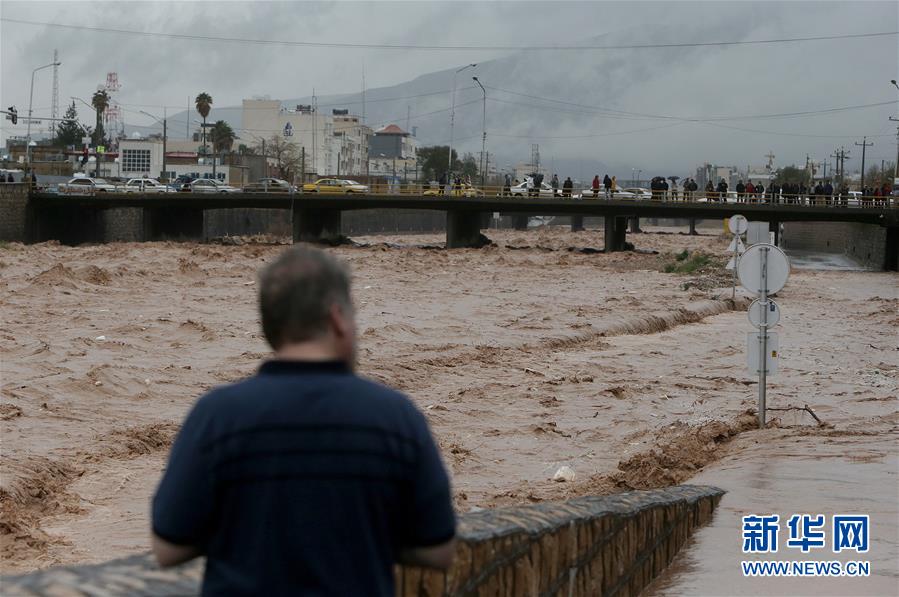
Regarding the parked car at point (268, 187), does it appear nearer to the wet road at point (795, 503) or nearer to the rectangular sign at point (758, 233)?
the rectangular sign at point (758, 233)

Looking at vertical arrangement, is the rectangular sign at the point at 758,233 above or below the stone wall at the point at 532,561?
above

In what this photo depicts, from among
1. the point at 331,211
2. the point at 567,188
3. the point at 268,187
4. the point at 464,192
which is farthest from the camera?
the point at 268,187

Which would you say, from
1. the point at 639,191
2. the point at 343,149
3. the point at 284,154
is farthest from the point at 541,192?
the point at 343,149

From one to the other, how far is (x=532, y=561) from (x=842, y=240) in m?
90.1

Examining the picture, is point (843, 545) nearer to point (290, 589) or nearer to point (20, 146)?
point (290, 589)

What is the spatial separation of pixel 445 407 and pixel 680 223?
16253 cm

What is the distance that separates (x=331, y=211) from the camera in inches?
3098

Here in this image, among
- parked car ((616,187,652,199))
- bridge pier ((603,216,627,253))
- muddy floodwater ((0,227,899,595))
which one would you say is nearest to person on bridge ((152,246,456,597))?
muddy floodwater ((0,227,899,595))

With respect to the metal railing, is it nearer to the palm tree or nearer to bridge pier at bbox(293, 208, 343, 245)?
bridge pier at bbox(293, 208, 343, 245)

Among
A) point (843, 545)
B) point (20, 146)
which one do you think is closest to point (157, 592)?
point (843, 545)

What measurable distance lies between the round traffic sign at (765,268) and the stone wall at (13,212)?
5738 cm

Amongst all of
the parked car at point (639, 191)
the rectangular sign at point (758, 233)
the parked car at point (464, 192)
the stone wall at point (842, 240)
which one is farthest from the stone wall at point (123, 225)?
the rectangular sign at point (758, 233)

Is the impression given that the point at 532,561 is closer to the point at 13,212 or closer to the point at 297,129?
the point at 13,212

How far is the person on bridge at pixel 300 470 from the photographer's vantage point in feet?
9.32
